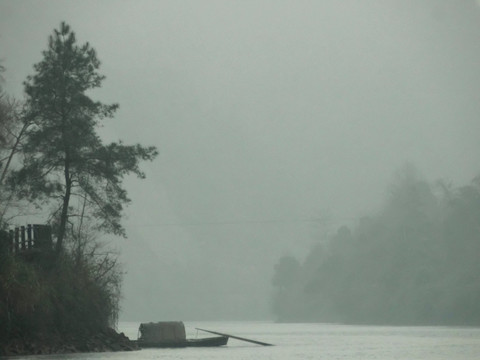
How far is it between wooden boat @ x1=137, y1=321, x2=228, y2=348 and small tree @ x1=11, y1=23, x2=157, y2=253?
62.1 ft

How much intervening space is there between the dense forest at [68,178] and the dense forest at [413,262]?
237 ft

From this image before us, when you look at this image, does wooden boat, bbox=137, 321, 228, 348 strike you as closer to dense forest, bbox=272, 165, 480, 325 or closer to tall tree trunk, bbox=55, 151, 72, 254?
tall tree trunk, bbox=55, 151, 72, 254

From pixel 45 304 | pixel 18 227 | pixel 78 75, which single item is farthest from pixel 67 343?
pixel 78 75

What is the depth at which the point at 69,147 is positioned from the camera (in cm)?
6000

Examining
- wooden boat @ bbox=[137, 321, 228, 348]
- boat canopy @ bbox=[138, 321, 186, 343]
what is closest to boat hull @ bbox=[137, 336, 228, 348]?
wooden boat @ bbox=[137, 321, 228, 348]

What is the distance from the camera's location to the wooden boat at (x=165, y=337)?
76625 millimetres

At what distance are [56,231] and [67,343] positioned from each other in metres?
9.01

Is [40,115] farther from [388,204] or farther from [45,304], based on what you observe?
[388,204]

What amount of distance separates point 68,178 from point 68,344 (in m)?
12.3

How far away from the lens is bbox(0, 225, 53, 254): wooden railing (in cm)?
5519

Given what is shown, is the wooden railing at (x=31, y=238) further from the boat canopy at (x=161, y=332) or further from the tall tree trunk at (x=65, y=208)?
the boat canopy at (x=161, y=332)

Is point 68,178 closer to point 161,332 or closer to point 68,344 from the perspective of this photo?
point 68,344

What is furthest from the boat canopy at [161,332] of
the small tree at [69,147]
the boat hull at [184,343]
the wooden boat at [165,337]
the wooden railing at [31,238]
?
the wooden railing at [31,238]

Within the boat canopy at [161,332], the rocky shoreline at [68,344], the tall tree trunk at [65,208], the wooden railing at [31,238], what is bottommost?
the rocky shoreline at [68,344]
